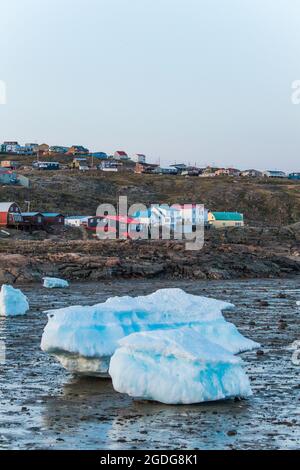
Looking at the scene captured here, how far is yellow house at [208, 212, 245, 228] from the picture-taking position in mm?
97162

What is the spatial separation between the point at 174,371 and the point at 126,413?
133 centimetres

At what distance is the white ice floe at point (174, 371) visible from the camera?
16766 millimetres

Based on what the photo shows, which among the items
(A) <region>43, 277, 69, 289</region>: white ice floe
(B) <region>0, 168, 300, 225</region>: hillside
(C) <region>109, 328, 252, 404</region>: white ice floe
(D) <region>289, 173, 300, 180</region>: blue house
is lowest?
(A) <region>43, 277, 69, 289</region>: white ice floe

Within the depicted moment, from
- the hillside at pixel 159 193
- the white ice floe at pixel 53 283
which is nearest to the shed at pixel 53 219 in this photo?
the hillside at pixel 159 193

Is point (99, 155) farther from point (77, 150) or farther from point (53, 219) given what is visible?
point (53, 219)

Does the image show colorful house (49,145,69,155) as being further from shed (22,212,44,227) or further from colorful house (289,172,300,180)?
shed (22,212,44,227)

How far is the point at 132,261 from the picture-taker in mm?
58438

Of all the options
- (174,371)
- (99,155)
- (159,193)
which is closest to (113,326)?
(174,371)

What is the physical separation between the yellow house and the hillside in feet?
14.1

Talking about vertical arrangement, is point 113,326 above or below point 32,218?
below

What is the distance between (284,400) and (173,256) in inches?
1709

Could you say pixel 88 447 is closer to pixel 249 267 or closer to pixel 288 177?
pixel 249 267

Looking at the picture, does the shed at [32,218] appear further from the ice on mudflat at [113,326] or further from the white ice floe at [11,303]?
the ice on mudflat at [113,326]

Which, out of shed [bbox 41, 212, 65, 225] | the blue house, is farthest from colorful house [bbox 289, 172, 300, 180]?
shed [bbox 41, 212, 65, 225]
